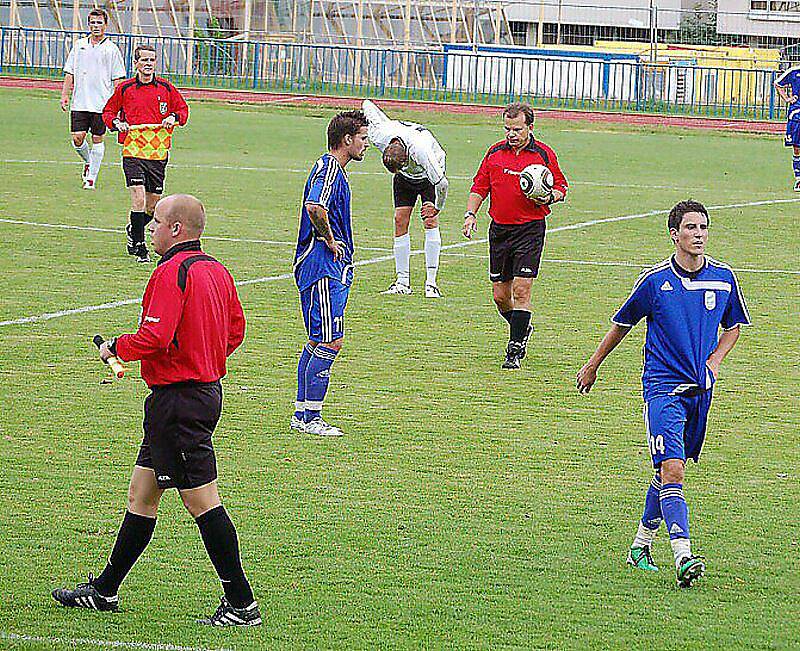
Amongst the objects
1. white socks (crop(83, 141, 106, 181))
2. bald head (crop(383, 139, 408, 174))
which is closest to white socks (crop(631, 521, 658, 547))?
bald head (crop(383, 139, 408, 174))

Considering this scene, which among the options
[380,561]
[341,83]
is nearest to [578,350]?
[380,561]

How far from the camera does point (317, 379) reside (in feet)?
29.6

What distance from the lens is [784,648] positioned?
5.71m

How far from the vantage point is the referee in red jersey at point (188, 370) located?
5.54m

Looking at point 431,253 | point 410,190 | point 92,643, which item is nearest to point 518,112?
point 410,190

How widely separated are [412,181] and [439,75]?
32.5m

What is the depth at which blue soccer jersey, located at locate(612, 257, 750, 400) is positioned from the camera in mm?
6484

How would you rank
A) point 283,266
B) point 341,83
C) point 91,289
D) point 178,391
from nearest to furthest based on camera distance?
point 178,391
point 91,289
point 283,266
point 341,83

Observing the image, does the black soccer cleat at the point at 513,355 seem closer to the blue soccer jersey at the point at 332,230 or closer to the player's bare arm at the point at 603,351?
→ the blue soccer jersey at the point at 332,230

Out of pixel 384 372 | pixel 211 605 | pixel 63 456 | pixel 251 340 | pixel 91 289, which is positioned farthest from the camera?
pixel 91 289

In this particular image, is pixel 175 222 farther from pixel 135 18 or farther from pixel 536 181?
pixel 135 18

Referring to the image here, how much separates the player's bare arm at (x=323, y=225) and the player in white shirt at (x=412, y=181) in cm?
305

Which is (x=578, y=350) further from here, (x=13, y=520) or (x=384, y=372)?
(x=13, y=520)

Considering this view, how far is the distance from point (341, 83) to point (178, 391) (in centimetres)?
3891
